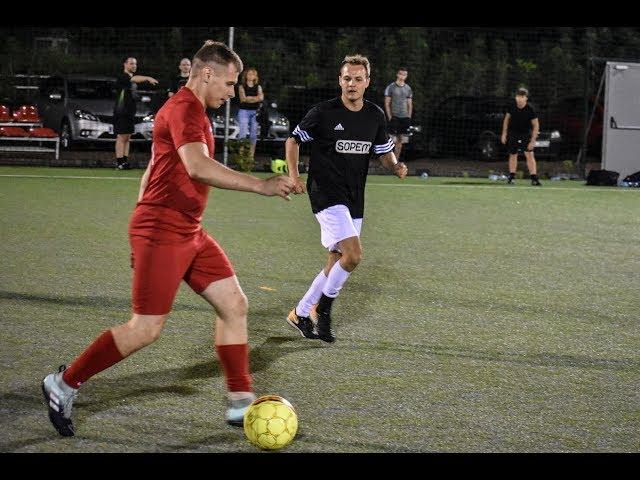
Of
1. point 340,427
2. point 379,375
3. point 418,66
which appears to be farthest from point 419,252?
point 418,66

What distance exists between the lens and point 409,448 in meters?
4.89

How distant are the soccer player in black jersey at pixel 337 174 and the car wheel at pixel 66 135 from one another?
17337 millimetres

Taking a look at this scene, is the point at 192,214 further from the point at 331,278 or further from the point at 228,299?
the point at 331,278

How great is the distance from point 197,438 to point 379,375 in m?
1.59

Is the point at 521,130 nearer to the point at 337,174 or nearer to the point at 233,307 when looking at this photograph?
the point at 337,174

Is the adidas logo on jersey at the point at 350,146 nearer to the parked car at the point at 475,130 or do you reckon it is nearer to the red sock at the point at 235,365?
the red sock at the point at 235,365

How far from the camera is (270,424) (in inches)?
191

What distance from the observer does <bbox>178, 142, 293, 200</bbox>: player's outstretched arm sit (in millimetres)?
4746

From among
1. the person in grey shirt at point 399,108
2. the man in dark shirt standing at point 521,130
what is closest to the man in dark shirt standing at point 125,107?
the person in grey shirt at point 399,108

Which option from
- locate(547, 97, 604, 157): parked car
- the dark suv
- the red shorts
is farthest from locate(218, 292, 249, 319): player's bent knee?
locate(547, 97, 604, 157): parked car

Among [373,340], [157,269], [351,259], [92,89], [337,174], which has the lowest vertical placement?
[373,340]

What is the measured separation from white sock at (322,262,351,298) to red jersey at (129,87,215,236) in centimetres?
249

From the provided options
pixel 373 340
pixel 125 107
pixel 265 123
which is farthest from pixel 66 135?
pixel 373 340

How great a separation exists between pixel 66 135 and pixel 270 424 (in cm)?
2037
